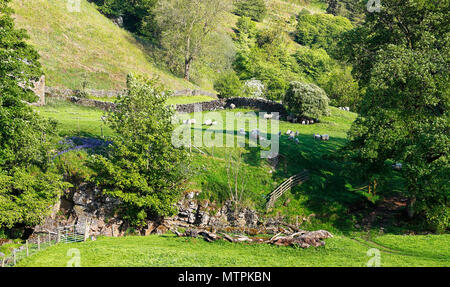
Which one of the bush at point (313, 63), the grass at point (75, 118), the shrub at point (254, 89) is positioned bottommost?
the grass at point (75, 118)

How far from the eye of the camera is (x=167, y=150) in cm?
2962

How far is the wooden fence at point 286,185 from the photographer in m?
32.6

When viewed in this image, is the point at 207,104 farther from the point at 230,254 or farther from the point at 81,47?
the point at 230,254

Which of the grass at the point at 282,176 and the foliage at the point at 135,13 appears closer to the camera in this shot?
the grass at the point at 282,176

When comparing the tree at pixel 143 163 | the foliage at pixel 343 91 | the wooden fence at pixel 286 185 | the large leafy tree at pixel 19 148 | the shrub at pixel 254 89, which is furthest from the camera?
the foliage at pixel 343 91

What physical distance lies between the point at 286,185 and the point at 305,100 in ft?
69.9

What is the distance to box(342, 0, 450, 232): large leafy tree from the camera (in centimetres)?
2617

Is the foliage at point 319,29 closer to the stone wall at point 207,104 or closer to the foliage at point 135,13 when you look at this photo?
the foliage at point 135,13

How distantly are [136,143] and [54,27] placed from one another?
179 feet

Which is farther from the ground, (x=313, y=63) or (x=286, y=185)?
(x=313, y=63)

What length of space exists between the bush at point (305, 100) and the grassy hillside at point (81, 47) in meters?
26.7

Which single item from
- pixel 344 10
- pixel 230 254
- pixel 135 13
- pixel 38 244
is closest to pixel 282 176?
pixel 230 254

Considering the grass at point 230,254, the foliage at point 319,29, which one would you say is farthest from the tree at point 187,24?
the grass at point 230,254

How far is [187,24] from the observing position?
82438mm
